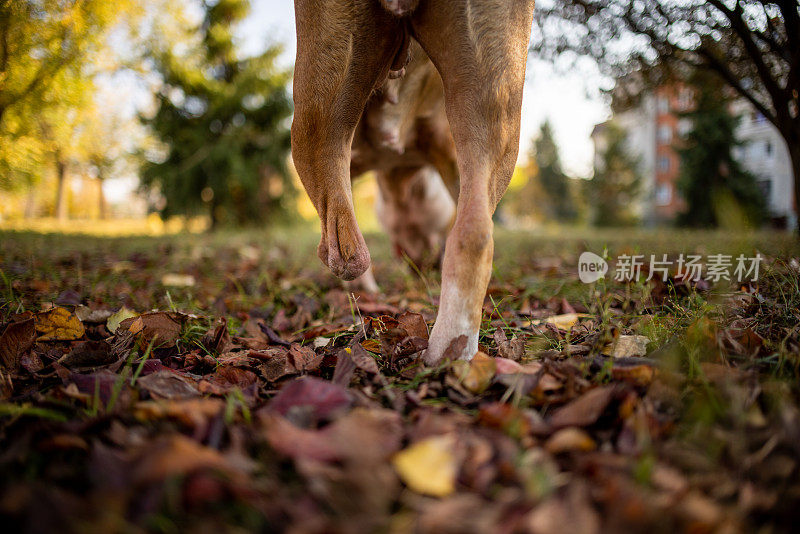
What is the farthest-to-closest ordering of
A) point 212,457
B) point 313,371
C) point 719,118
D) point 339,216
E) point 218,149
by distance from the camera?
point 719,118
point 218,149
point 339,216
point 313,371
point 212,457

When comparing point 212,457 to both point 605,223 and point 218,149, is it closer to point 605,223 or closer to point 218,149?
point 218,149

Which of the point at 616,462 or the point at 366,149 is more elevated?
the point at 366,149

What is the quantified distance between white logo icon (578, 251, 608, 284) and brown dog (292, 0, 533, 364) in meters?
0.72

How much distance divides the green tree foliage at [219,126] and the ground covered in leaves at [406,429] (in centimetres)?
1114

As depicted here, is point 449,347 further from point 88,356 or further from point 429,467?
point 88,356

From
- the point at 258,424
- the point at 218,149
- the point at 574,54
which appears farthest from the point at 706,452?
the point at 218,149

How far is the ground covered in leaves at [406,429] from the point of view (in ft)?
2.38

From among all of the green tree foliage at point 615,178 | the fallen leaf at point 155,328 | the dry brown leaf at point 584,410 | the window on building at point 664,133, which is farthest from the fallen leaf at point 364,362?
the window on building at point 664,133

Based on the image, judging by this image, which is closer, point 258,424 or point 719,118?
point 258,424

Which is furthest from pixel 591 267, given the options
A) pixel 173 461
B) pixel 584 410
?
pixel 173 461

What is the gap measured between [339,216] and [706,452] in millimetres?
1484

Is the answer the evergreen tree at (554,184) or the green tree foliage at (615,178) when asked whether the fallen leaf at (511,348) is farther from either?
the evergreen tree at (554,184)

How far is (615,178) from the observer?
104 feet

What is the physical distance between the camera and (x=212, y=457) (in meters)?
0.78
